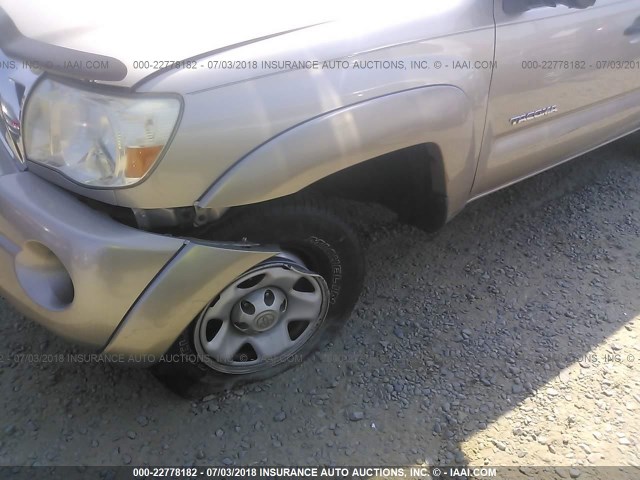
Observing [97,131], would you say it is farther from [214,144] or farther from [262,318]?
[262,318]

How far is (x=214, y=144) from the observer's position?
65.8 inches

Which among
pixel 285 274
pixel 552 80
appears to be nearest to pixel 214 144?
pixel 285 274

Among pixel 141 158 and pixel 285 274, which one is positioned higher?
pixel 141 158

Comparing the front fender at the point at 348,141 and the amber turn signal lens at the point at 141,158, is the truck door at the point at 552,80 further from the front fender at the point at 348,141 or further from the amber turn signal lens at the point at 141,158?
the amber turn signal lens at the point at 141,158

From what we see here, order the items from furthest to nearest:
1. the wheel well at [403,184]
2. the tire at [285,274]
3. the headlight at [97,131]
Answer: the wheel well at [403,184]
the tire at [285,274]
the headlight at [97,131]

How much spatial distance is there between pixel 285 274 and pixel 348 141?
52cm

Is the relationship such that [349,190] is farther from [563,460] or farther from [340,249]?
[563,460]

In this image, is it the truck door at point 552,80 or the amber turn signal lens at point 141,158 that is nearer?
the amber turn signal lens at point 141,158

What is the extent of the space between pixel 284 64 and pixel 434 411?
1.37 meters

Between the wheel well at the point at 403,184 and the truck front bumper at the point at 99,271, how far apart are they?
1.84ft

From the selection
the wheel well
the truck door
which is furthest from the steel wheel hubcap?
the truck door

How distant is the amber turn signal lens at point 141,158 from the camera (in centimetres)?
165

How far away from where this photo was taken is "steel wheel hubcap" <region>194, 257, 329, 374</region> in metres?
2.02

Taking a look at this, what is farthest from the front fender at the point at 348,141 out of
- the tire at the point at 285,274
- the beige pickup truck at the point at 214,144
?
the tire at the point at 285,274
